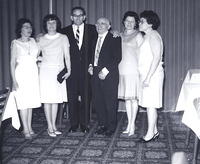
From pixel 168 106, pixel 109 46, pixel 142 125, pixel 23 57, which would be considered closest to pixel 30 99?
pixel 23 57

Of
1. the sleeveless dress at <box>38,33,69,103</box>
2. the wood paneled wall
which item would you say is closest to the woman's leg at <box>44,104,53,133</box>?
the sleeveless dress at <box>38,33,69,103</box>

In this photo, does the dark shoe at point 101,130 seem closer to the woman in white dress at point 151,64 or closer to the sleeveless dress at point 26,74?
the woman in white dress at point 151,64

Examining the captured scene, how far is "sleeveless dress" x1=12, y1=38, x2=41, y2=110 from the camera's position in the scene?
4027mm

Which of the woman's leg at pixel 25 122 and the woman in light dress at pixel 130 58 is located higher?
the woman in light dress at pixel 130 58

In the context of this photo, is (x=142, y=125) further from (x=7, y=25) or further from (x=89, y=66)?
(x=7, y=25)

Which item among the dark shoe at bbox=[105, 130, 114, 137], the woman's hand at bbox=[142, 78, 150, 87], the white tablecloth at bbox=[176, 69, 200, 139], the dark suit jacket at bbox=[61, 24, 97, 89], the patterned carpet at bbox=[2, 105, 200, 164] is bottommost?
the patterned carpet at bbox=[2, 105, 200, 164]

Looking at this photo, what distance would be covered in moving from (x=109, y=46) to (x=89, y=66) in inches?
16.5

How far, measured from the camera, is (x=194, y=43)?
19.4ft

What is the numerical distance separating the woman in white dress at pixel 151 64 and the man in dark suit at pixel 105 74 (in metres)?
0.35

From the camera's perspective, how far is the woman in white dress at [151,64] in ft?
12.3

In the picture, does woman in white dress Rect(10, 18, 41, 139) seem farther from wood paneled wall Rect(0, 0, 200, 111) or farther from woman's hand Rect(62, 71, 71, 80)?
wood paneled wall Rect(0, 0, 200, 111)

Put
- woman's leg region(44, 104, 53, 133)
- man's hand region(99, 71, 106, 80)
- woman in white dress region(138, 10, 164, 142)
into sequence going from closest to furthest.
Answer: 1. woman in white dress region(138, 10, 164, 142)
2. man's hand region(99, 71, 106, 80)
3. woman's leg region(44, 104, 53, 133)

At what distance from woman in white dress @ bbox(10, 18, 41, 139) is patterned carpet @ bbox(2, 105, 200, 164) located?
0.42 metres

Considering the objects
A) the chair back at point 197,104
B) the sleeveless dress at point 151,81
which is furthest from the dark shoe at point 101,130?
the chair back at point 197,104
